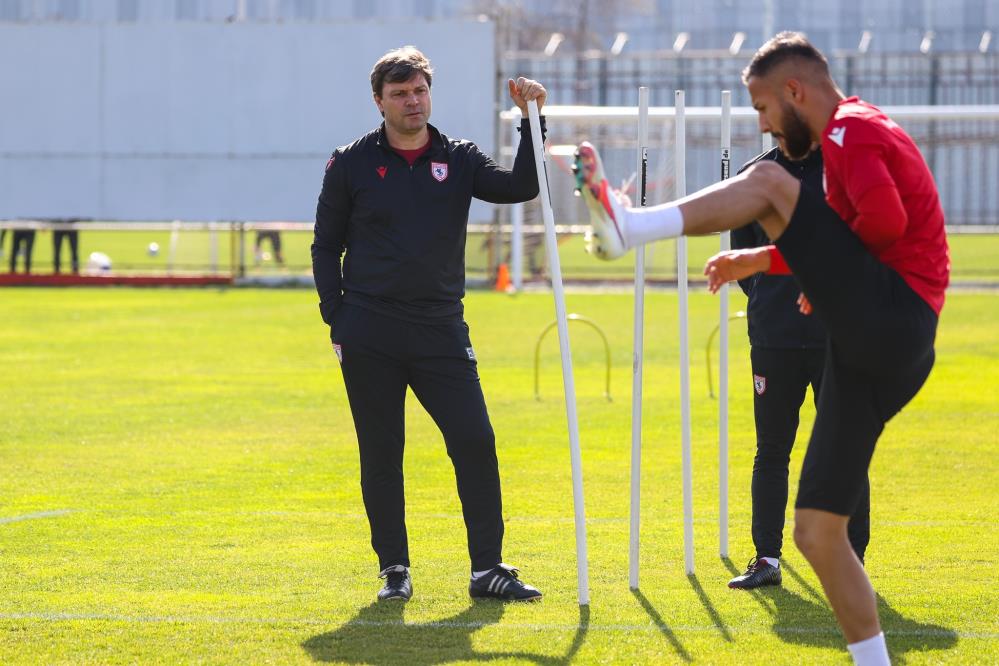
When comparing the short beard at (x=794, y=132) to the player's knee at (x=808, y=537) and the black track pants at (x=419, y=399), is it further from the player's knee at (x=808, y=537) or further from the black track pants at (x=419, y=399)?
the black track pants at (x=419, y=399)

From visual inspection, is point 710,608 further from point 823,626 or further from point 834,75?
point 834,75

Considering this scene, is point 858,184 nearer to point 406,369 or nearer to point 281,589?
point 406,369

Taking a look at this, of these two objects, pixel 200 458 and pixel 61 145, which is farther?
pixel 61 145

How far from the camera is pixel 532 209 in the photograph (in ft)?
103

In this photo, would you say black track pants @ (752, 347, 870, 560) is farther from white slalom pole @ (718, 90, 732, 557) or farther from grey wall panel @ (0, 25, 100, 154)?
grey wall panel @ (0, 25, 100, 154)

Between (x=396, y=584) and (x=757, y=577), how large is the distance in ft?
5.16

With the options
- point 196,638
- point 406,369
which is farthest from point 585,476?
point 196,638

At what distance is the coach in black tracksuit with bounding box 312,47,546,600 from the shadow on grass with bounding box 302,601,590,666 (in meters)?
0.28

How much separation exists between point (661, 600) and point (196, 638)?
75.7 inches

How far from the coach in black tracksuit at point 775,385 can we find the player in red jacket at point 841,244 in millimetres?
1808

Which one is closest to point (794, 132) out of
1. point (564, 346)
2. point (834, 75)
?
point (564, 346)

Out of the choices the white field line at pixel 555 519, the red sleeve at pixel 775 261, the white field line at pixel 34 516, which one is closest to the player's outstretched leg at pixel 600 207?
the red sleeve at pixel 775 261

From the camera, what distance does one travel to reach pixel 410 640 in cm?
566

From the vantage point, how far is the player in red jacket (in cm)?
439
